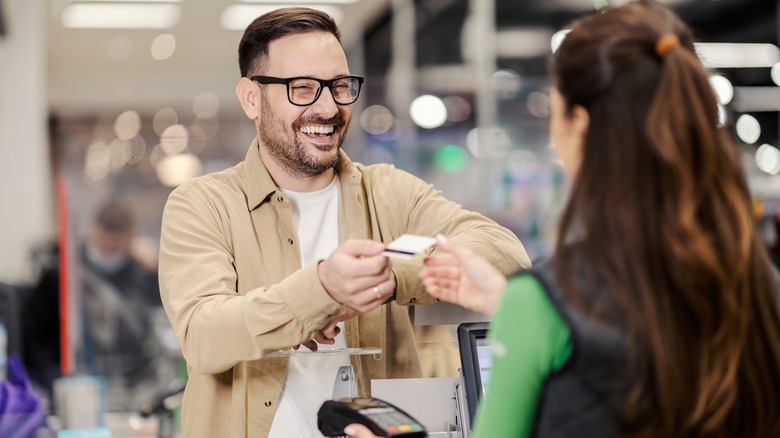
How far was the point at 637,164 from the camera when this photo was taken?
49.4 inches

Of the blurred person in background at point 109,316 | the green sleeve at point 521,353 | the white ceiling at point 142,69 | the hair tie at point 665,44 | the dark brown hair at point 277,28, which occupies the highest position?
the white ceiling at point 142,69

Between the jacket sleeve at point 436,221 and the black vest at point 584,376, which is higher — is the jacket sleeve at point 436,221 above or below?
above

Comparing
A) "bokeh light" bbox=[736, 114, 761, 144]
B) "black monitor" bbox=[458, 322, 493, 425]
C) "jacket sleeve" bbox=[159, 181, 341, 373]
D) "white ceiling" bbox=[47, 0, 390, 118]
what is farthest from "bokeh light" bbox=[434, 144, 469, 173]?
"black monitor" bbox=[458, 322, 493, 425]

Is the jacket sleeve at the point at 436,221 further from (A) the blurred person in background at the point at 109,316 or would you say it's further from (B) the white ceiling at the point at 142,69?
(B) the white ceiling at the point at 142,69

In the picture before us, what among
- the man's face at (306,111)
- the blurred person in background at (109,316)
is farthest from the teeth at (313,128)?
the blurred person in background at (109,316)

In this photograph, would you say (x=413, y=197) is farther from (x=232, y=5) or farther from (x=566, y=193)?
(x=232, y=5)

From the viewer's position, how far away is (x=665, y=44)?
4.22 ft

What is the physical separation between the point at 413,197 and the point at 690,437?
123cm

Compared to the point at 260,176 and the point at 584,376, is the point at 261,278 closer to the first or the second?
the point at 260,176

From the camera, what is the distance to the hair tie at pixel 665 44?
4.22 feet

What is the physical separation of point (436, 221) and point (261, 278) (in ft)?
1.39

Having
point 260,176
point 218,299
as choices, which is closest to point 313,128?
point 260,176

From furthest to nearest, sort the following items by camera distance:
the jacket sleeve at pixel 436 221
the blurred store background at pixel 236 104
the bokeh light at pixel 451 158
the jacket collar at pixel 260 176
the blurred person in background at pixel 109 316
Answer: the bokeh light at pixel 451 158, the blurred store background at pixel 236 104, the blurred person in background at pixel 109 316, the jacket collar at pixel 260 176, the jacket sleeve at pixel 436 221

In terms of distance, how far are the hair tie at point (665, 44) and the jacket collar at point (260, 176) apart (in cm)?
114
